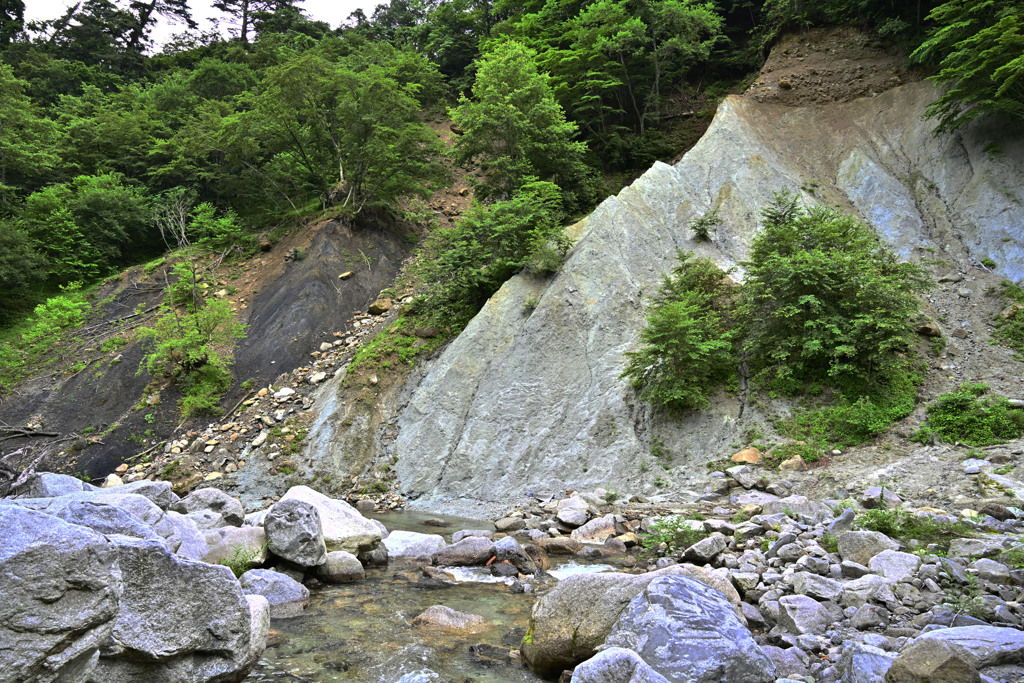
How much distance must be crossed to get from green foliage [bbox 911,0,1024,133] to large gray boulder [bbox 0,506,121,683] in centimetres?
2098

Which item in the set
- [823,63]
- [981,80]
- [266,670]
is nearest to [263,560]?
[266,670]

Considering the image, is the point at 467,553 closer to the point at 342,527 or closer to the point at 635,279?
the point at 342,527

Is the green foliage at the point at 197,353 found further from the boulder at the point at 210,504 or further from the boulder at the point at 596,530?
the boulder at the point at 596,530

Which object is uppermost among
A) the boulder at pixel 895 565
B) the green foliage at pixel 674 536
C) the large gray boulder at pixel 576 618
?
the boulder at pixel 895 565

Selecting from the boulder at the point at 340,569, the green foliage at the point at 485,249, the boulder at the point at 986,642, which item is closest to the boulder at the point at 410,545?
the boulder at the point at 340,569

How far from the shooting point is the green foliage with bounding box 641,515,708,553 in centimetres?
892

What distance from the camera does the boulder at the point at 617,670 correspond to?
4188mm

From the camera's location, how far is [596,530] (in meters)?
10.6

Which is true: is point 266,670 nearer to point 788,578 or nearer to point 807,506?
point 788,578

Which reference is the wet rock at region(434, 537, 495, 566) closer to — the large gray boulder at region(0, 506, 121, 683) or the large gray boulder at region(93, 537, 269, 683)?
the large gray boulder at region(93, 537, 269, 683)

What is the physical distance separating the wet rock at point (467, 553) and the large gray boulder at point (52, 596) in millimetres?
6367

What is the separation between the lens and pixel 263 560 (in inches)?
341

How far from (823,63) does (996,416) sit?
18979mm

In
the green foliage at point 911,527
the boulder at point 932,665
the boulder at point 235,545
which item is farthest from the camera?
the boulder at point 235,545
